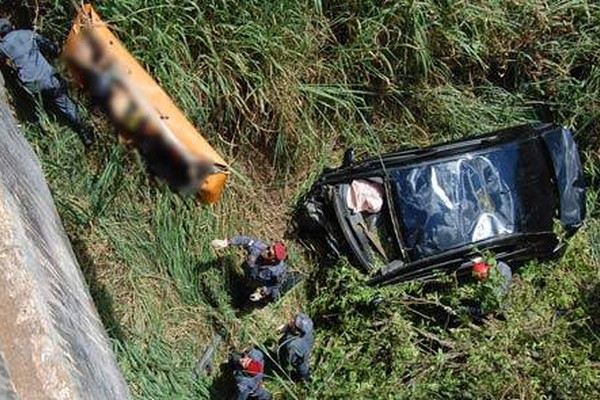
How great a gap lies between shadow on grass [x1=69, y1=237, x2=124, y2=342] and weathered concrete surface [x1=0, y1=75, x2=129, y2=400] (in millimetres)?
944

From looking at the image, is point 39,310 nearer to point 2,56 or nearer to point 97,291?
point 97,291

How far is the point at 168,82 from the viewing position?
244 inches

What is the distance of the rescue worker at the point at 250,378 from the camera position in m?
6.19

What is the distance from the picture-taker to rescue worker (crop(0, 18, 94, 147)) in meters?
5.95

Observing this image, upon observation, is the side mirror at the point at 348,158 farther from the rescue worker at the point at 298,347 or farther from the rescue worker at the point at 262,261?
the rescue worker at the point at 298,347

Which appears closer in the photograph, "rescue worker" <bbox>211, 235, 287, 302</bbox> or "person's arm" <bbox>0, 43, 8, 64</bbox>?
"person's arm" <bbox>0, 43, 8, 64</bbox>

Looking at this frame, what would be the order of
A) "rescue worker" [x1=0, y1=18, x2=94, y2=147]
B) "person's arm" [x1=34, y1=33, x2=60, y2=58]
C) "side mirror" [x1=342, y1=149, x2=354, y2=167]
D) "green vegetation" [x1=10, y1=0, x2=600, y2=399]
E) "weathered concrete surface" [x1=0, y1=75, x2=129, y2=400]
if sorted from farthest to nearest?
"side mirror" [x1=342, y1=149, x2=354, y2=167]
"green vegetation" [x1=10, y1=0, x2=600, y2=399]
"person's arm" [x1=34, y1=33, x2=60, y2=58]
"rescue worker" [x1=0, y1=18, x2=94, y2=147]
"weathered concrete surface" [x1=0, y1=75, x2=129, y2=400]

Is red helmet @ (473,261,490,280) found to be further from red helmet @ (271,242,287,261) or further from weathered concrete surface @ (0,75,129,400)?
weathered concrete surface @ (0,75,129,400)

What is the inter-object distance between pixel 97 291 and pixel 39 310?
2.39 meters

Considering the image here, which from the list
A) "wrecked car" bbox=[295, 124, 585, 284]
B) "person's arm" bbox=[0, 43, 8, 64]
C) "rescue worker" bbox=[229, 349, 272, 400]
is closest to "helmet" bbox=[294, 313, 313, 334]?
"rescue worker" bbox=[229, 349, 272, 400]

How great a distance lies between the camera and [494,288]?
21.1 ft

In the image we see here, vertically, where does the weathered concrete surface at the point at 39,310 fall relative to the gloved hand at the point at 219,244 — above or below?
above

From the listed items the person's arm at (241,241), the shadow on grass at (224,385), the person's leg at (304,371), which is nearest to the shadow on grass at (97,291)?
the shadow on grass at (224,385)

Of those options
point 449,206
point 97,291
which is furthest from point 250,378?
point 449,206
